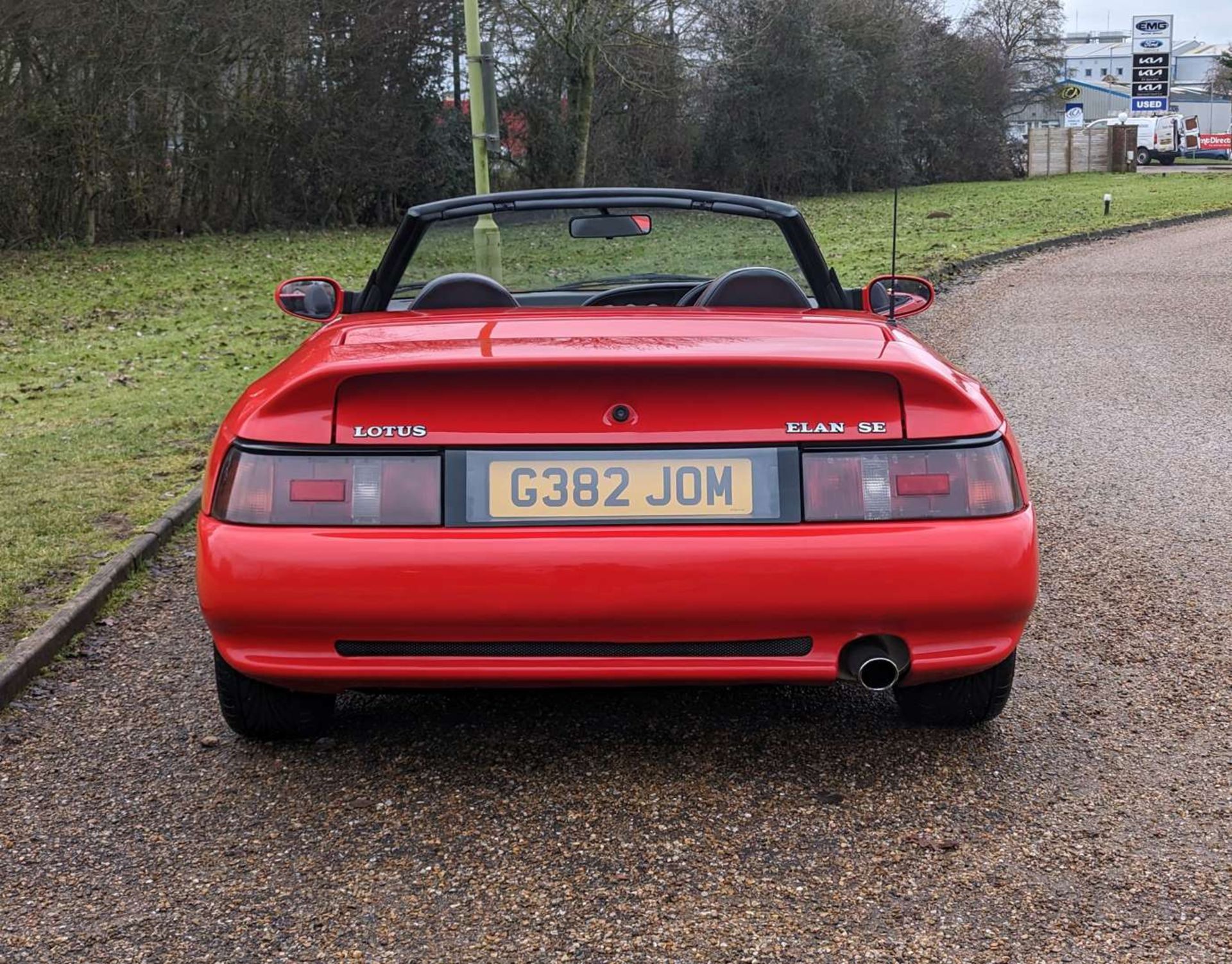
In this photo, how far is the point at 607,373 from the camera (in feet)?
10.1

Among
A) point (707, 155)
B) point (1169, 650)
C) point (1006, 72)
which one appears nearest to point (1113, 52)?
point (1006, 72)

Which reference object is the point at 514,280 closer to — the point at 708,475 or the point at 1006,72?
the point at 708,475

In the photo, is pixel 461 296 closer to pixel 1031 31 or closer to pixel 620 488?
pixel 620 488

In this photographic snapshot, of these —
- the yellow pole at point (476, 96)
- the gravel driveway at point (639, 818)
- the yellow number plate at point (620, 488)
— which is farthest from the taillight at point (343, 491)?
the yellow pole at point (476, 96)

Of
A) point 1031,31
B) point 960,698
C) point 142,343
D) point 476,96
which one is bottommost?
point 960,698

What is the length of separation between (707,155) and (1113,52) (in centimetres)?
11992

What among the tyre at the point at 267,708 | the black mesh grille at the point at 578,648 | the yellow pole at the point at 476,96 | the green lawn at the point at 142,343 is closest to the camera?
the black mesh grille at the point at 578,648

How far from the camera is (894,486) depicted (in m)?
3.08

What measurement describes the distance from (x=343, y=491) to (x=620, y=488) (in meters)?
0.59

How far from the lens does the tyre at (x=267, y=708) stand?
11.4 feet

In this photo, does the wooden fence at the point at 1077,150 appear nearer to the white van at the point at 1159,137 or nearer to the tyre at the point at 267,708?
the white van at the point at 1159,137

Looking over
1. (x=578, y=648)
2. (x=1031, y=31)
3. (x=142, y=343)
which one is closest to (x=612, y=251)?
(x=578, y=648)

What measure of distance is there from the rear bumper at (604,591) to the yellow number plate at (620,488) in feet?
0.14

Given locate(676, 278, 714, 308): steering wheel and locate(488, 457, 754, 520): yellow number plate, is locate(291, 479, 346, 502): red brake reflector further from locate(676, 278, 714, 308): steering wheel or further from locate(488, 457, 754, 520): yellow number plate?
locate(676, 278, 714, 308): steering wheel
